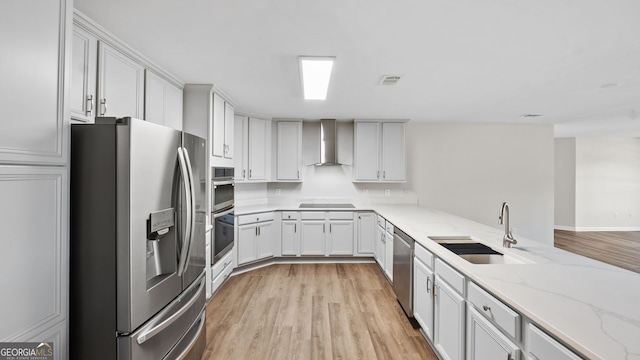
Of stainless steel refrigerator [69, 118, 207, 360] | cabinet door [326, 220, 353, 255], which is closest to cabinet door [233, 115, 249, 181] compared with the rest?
cabinet door [326, 220, 353, 255]

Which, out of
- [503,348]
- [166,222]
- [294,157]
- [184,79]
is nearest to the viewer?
[503,348]

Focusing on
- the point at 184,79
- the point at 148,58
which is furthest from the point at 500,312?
the point at 184,79

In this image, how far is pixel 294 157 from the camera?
461 cm

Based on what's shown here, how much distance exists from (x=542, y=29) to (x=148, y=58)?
114 inches

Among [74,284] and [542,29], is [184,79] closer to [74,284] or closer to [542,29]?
[74,284]

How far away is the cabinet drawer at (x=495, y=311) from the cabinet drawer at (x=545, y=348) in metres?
0.08

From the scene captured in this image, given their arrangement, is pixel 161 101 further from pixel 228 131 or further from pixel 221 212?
pixel 221 212

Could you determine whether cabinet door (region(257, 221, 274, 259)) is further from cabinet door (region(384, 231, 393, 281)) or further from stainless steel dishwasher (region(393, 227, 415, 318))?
stainless steel dishwasher (region(393, 227, 415, 318))

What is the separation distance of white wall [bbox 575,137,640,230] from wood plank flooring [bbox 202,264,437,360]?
687cm

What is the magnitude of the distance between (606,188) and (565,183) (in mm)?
994

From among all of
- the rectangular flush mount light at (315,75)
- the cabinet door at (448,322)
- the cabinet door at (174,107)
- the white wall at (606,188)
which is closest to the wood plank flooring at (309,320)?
the cabinet door at (448,322)

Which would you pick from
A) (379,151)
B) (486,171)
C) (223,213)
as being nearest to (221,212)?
(223,213)

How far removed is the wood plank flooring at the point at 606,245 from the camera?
15.4 feet

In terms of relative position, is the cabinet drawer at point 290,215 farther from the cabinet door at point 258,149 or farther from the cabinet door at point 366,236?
the cabinet door at point 366,236
